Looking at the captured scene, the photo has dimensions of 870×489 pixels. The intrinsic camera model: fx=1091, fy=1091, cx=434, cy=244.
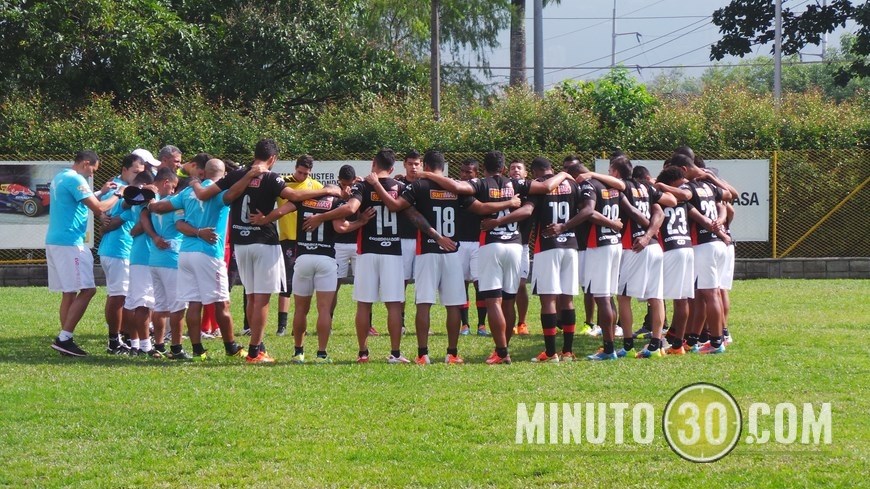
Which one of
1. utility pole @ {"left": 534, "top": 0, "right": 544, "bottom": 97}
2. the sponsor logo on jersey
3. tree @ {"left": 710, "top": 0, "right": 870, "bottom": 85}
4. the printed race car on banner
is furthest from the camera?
tree @ {"left": 710, "top": 0, "right": 870, "bottom": 85}

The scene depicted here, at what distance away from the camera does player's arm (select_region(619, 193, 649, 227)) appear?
36.9 feet

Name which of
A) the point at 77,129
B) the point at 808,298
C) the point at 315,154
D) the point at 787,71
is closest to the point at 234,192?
the point at 808,298

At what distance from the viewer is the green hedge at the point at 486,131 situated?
2275 centimetres

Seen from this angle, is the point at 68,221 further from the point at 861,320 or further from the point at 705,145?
the point at 705,145

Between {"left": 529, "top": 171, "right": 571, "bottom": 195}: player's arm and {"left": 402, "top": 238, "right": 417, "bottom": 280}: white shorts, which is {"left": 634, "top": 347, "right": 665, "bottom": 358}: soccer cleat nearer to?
{"left": 529, "top": 171, "right": 571, "bottom": 195}: player's arm

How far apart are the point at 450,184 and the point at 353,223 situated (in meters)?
1.03

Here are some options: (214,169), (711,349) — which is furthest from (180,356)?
(711,349)

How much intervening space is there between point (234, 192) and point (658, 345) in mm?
4631

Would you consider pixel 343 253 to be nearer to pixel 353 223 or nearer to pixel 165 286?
pixel 165 286

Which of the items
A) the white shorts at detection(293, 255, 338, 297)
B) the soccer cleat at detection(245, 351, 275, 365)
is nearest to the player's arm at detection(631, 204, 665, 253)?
the white shorts at detection(293, 255, 338, 297)

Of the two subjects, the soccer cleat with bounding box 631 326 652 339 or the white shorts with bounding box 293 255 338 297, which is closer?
the white shorts with bounding box 293 255 338 297

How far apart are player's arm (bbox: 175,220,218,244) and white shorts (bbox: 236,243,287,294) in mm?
275

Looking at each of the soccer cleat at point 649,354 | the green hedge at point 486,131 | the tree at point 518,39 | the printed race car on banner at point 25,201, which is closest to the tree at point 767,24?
the tree at point 518,39

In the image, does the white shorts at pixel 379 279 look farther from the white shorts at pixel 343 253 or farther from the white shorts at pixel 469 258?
the white shorts at pixel 343 253
